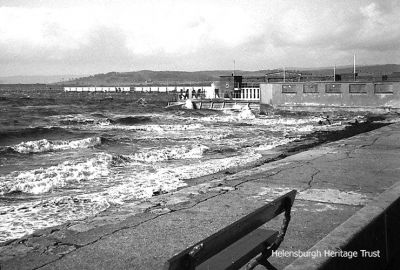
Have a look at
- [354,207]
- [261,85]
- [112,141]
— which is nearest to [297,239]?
[354,207]

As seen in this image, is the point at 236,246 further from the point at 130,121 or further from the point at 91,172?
the point at 130,121

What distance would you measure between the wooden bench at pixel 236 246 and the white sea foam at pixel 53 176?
7672 mm

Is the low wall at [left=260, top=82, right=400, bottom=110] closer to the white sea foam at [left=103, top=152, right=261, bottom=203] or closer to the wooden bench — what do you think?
the white sea foam at [left=103, top=152, right=261, bottom=203]

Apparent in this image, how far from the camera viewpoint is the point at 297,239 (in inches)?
191

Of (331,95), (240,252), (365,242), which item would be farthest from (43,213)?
(331,95)

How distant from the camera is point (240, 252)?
10.5 ft

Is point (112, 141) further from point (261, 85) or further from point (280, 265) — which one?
point (261, 85)

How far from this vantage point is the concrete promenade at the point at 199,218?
175 inches

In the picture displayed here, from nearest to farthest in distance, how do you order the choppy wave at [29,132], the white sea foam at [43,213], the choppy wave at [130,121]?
1. the white sea foam at [43,213]
2. the choppy wave at [29,132]
3. the choppy wave at [130,121]

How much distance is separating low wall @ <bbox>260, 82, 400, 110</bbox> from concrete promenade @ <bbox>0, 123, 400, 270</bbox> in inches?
1294

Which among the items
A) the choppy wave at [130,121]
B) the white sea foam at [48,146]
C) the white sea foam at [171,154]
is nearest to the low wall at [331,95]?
the choppy wave at [130,121]

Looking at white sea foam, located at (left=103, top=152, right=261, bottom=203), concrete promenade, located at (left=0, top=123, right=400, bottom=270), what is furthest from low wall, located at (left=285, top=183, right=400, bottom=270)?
white sea foam, located at (left=103, top=152, right=261, bottom=203)

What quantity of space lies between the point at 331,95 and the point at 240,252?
41301 millimetres

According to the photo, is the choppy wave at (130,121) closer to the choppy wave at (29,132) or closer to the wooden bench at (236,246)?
the choppy wave at (29,132)
